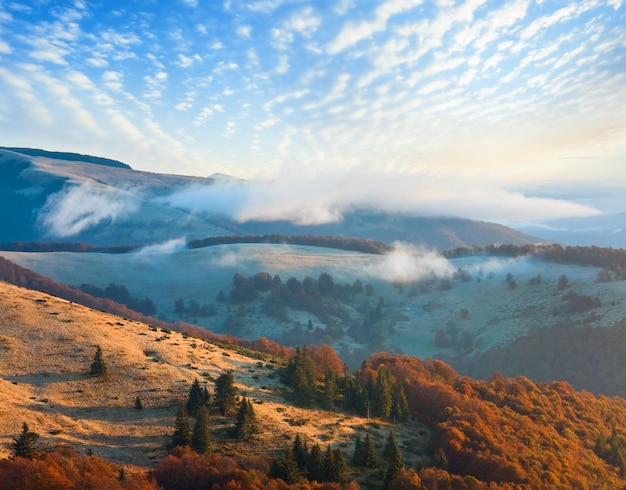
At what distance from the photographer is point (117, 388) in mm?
64375

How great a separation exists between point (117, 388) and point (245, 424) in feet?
65.0

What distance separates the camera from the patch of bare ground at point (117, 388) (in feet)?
173

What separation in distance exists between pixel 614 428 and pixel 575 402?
13.1 m

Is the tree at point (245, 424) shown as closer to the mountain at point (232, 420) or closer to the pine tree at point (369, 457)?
the mountain at point (232, 420)

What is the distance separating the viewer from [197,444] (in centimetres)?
5300

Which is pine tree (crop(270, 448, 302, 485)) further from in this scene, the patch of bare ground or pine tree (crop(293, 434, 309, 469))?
the patch of bare ground

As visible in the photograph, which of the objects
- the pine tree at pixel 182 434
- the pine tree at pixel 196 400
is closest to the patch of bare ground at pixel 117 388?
the pine tree at pixel 182 434

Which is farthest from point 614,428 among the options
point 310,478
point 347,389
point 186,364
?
point 186,364

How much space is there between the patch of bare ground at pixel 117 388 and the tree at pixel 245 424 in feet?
4.42

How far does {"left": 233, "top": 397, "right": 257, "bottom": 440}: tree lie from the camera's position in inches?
Answer: 2350

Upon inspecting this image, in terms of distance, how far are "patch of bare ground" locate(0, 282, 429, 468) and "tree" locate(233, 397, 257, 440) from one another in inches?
53.1

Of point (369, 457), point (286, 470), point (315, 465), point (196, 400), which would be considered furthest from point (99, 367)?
point (369, 457)

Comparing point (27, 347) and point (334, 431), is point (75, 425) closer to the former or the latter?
point (27, 347)

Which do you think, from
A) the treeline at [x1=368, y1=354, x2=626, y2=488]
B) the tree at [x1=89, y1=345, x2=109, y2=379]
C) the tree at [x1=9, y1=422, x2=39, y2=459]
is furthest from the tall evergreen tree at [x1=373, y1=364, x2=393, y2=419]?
the tree at [x1=9, y1=422, x2=39, y2=459]
